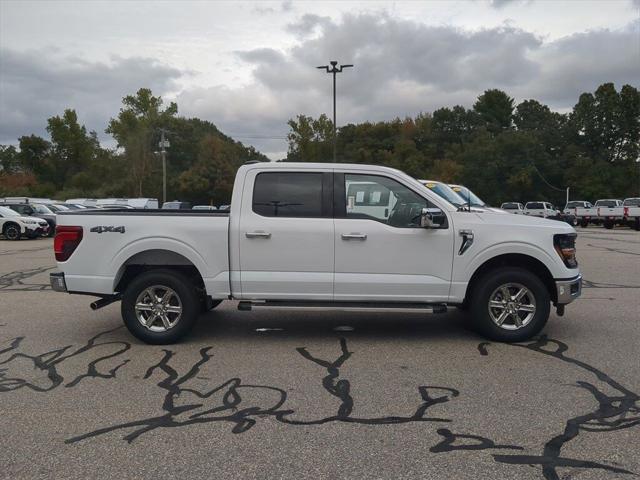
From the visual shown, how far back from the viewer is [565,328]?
22.8ft

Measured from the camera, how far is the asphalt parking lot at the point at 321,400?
3.49 metres

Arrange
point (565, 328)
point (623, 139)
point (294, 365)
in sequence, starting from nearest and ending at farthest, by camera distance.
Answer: point (294, 365), point (565, 328), point (623, 139)

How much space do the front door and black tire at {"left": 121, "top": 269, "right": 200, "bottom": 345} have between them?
1.56m

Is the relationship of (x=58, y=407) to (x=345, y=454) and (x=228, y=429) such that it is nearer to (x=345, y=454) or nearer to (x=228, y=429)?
(x=228, y=429)

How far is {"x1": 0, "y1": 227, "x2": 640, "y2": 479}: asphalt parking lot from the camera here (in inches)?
138

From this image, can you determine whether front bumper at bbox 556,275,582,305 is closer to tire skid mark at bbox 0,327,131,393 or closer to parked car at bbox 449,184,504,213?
parked car at bbox 449,184,504,213

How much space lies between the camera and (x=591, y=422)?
4.08 m

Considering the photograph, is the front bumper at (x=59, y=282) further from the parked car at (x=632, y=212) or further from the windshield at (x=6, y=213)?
the parked car at (x=632, y=212)

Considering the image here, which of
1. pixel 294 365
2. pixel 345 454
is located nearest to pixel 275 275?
pixel 294 365

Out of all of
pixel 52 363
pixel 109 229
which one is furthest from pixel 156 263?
pixel 52 363

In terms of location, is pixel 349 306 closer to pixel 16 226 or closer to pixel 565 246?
pixel 565 246

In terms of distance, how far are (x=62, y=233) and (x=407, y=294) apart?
3.74 meters

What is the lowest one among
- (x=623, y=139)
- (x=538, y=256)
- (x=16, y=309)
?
(x=16, y=309)

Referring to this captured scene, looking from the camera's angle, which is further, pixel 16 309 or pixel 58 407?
pixel 16 309
